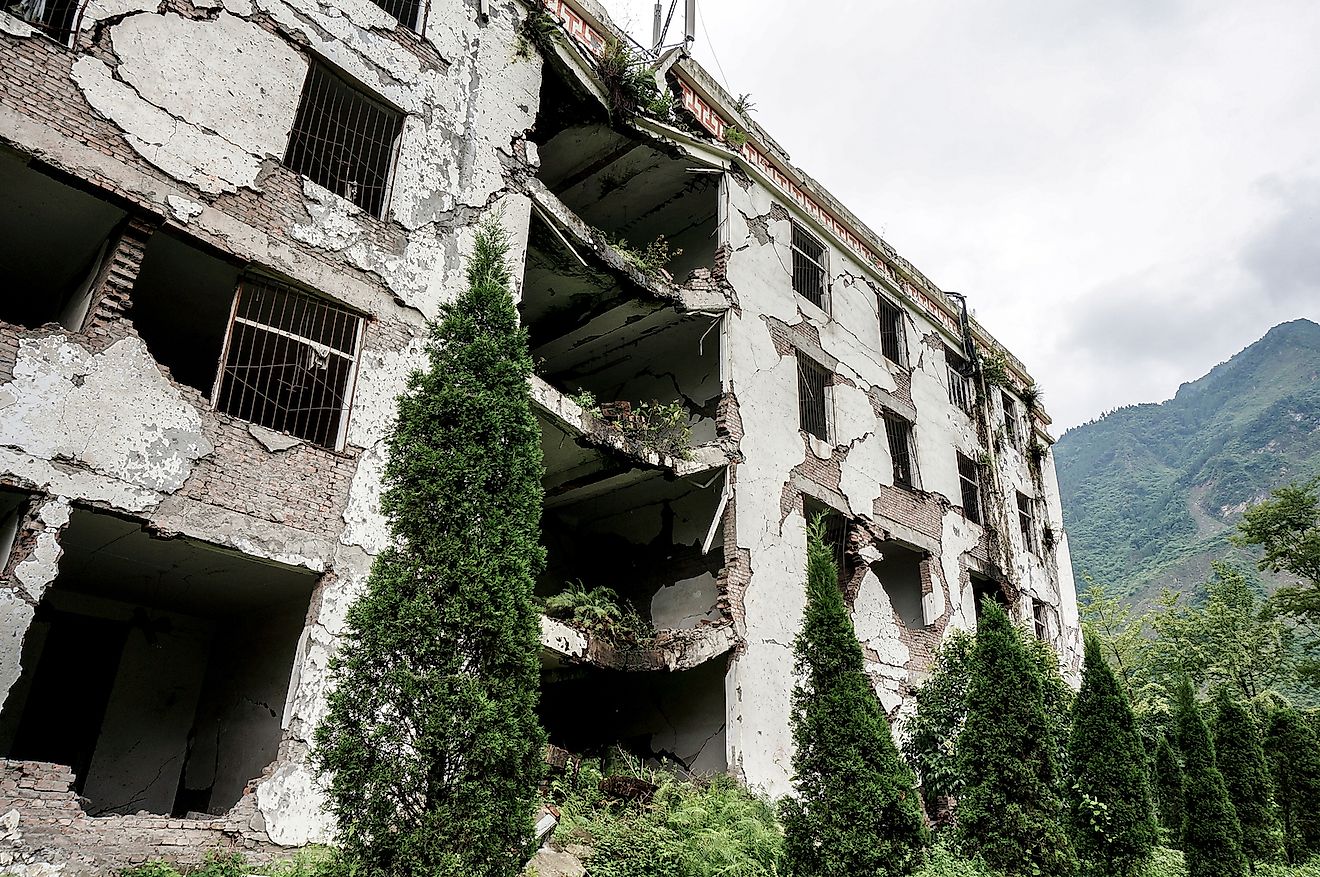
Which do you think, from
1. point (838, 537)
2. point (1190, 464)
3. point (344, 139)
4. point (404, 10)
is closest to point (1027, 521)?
point (838, 537)

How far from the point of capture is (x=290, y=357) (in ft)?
33.2

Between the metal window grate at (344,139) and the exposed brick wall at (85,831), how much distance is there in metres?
6.97

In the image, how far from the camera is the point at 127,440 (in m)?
7.82

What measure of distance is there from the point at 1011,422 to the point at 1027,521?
2.87 m

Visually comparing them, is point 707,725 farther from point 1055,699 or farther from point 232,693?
point 232,693

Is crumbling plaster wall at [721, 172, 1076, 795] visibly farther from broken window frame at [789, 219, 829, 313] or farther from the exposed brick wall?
the exposed brick wall

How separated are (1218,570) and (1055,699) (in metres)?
29.9

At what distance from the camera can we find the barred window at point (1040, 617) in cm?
2200

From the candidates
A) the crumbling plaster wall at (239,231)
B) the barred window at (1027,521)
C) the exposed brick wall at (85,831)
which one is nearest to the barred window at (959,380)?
the barred window at (1027,521)

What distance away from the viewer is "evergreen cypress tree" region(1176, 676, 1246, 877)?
582 inches

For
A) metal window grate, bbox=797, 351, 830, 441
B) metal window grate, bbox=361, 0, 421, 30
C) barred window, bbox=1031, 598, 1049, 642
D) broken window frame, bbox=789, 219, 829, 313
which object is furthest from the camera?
barred window, bbox=1031, 598, 1049, 642

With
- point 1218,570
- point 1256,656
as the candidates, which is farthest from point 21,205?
point 1218,570

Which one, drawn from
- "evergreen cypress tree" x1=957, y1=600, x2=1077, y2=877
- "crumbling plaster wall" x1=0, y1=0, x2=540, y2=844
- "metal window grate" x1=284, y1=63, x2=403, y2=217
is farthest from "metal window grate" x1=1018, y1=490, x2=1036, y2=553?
"metal window grate" x1=284, y1=63, x2=403, y2=217

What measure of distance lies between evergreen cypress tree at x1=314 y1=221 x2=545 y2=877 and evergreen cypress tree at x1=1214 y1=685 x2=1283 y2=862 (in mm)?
15621
